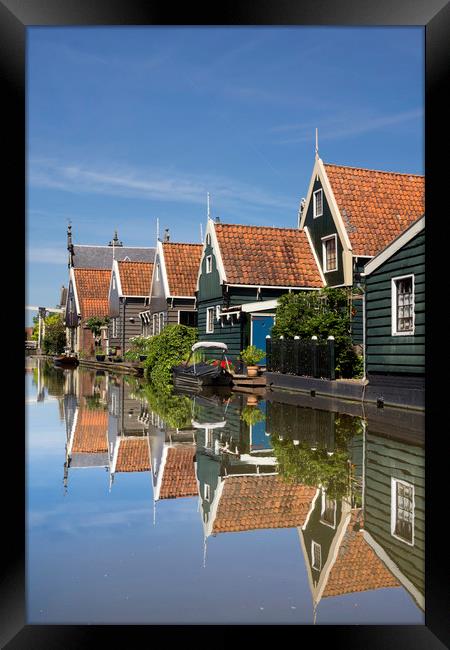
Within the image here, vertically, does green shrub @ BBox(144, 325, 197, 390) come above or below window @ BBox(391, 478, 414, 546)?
above

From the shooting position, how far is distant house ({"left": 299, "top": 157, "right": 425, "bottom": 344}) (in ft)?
88.8

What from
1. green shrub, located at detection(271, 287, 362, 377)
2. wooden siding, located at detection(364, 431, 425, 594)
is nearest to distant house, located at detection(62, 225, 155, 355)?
green shrub, located at detection(271, 287, 362, 377)

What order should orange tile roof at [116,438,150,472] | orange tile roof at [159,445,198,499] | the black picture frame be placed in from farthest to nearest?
orange tile roof at [116,438,150,472] → orange tile roof at [159,445,198,499] → the black picture frame

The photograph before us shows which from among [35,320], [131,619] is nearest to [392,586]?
[131,619]

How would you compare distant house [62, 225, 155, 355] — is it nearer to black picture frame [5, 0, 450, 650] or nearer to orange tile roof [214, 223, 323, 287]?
orange tile roof [214, 223, 323, 287]

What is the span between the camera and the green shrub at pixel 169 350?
32.4m

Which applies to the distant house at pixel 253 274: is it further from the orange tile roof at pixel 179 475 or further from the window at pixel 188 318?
the orange tile roof at pixel 179 475

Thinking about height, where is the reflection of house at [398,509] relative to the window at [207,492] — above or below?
above

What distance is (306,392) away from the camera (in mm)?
22297

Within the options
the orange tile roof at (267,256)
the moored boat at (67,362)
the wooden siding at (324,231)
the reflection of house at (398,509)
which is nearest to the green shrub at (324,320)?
the wooden siding at (324,231)

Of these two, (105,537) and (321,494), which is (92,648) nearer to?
(105,537)

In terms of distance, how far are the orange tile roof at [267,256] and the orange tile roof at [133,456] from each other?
62.6 ft

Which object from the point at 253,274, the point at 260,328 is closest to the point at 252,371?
the point at 260,328

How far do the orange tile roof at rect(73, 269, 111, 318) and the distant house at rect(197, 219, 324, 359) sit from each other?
3351cm
